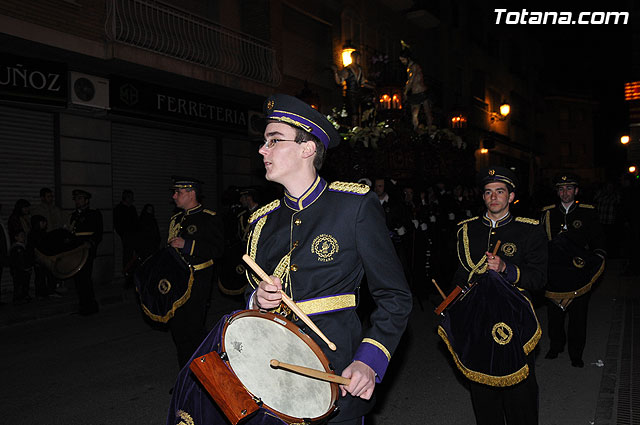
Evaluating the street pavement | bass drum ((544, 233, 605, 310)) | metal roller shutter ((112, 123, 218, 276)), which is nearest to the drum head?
the street pavement

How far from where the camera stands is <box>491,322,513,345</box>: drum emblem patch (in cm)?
357

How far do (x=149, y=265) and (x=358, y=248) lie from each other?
150 inches

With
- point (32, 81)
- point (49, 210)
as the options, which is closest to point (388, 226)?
point (49, 210)

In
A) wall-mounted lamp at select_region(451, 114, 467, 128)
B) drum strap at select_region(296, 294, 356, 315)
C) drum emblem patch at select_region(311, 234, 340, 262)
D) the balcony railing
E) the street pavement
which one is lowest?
the street pavement

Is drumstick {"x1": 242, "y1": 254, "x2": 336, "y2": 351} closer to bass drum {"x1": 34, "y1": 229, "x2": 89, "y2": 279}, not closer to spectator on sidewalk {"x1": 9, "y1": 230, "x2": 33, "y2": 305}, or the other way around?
bass drum {"x1": 34, "y1": 229, "x2": 89, "y2": 279}

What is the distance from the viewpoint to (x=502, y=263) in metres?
3.72

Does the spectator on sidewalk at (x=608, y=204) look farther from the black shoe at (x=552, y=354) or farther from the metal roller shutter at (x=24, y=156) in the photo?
the metal roller shutter at (x=24, y=156)

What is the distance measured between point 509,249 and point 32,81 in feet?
33.2

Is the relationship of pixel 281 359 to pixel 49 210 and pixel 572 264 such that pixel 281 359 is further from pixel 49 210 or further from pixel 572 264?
pixel 49 210

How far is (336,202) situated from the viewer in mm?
2451

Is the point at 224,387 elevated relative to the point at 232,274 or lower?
elevated

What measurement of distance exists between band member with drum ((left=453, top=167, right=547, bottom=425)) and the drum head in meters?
2.01

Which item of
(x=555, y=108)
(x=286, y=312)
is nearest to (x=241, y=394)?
(x=286, y=312)

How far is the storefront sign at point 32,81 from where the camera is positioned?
33.0 feet
